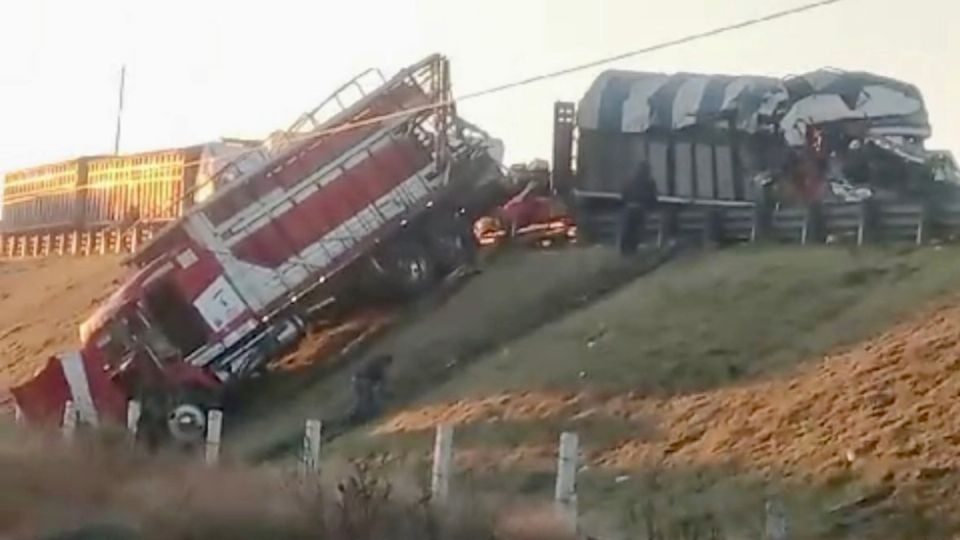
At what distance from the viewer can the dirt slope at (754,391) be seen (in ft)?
54.2

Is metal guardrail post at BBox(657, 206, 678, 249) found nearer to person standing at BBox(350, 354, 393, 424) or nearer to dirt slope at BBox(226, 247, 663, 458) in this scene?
dirt slope at BBox(226, 247, 663, 458)

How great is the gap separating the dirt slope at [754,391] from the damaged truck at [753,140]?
6.00 metres

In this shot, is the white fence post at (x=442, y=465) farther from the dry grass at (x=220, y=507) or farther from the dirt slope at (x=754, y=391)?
the dirt slope at (x=754, y=391)

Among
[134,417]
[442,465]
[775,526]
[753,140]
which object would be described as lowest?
[753,140]

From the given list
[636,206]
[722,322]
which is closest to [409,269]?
[636,206]

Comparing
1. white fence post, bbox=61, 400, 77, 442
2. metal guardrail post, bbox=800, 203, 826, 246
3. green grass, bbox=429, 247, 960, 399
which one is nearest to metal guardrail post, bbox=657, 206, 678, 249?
green grass, bbox=429, 247, 960, 399

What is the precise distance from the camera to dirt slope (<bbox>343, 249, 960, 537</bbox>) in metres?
16.5

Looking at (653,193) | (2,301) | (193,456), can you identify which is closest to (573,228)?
(653,193)

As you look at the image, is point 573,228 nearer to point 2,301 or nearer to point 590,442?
point 590,442

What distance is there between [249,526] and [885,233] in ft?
55.4

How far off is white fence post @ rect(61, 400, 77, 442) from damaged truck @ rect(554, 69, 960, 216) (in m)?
12.2

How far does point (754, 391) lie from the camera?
66.1 ft

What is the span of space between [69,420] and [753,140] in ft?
54.3

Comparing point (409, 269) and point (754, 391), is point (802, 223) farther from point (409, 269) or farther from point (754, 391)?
point (754, 391)
